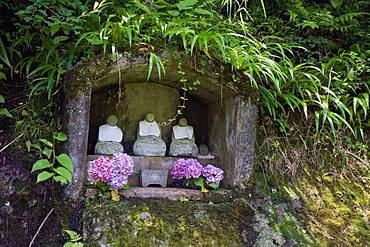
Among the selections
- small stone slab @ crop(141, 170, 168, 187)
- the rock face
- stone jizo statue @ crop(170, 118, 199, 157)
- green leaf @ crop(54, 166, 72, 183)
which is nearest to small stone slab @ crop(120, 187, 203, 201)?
the rock face

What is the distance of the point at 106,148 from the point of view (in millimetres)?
2689

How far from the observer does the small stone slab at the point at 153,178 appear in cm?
267

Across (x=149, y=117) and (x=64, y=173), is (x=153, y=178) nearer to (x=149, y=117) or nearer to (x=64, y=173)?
(x=149, y=117)

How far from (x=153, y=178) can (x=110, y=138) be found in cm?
42

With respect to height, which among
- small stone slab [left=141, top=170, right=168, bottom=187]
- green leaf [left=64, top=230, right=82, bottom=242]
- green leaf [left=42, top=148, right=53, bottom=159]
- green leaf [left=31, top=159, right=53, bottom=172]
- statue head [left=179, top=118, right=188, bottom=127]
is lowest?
green leaf [left=64, top=230, right=82, bottom=242]

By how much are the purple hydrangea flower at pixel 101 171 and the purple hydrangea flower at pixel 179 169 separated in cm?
52

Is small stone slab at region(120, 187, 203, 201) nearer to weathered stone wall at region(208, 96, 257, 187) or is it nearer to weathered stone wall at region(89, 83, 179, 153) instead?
weathered stone wall at region(208, 96, 257, 187)

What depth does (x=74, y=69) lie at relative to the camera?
90.7 inches

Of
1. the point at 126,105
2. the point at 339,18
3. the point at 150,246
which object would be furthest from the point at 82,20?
the point at 339,18

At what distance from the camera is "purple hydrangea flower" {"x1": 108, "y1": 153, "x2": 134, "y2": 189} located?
7.40 feet

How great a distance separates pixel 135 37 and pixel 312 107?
1.50 metres

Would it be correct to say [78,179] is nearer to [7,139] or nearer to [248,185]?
[7,139]

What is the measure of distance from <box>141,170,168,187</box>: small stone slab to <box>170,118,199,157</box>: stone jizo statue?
0.78ft

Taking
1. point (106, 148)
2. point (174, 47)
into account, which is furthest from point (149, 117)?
point (174, 47)
